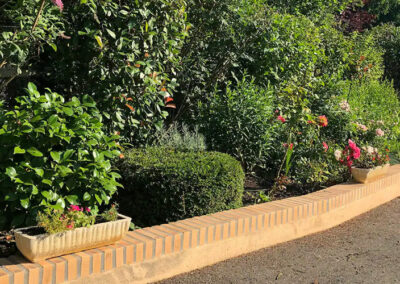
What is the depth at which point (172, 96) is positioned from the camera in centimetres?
621

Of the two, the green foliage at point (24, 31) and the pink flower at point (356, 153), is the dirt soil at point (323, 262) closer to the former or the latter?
the pink flower at point (356, 153)

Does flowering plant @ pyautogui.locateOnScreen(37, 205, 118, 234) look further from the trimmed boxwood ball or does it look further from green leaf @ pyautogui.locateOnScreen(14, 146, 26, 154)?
the trimmed boxwood ball

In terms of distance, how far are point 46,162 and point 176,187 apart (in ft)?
4.02

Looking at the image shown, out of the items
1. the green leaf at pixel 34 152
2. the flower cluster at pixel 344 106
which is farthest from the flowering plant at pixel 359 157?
the green leaf at pixel 34 152

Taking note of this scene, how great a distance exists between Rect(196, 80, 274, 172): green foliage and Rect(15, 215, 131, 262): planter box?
2562 mm

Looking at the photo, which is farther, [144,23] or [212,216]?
[144,23]

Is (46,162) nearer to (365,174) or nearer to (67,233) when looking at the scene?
(67,233)

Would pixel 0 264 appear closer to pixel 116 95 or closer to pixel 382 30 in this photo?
pixel 116 95

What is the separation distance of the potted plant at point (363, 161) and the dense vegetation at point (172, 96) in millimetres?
192

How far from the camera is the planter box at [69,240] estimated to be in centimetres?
281

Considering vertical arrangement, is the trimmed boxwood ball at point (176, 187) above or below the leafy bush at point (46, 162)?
below

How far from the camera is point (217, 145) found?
575cm

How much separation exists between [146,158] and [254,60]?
9.18 ft

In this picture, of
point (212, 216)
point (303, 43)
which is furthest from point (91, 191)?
point (303, 43)
